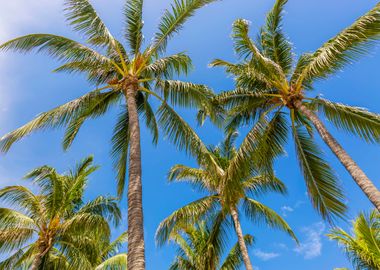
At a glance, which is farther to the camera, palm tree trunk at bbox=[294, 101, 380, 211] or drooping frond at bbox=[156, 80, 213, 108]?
drooping frond at bbox=[156, 80, 213, 108]

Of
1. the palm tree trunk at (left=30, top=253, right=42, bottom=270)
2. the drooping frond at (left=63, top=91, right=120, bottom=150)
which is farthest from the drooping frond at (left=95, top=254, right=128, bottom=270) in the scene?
the drooping frond at (left=63, top=91, right=120, bottom=150)

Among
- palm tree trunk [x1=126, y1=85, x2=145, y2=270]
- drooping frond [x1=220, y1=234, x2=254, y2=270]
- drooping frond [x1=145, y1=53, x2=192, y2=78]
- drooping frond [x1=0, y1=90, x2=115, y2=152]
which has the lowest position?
palm tree trunk [x1=126, y1=85, x2=145, y2=270]

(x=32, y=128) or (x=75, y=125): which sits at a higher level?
(x=75, y=125)

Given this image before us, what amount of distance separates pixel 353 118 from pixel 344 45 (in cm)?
219

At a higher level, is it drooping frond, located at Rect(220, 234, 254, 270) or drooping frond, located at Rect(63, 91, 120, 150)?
drooping frond, located at Rect(63, 91, 120, 150)

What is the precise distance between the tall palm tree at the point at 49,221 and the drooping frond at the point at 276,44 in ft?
28.0

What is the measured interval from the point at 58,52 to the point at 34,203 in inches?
257

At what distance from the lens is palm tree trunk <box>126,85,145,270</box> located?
6.42 meters

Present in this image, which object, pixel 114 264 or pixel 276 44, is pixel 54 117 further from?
pixel 276 44

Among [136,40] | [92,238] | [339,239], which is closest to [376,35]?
[136,40]

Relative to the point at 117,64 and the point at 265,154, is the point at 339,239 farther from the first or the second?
the point at 117,64

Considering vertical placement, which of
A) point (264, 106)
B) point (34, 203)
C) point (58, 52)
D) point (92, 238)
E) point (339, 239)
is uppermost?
point (58, 52)

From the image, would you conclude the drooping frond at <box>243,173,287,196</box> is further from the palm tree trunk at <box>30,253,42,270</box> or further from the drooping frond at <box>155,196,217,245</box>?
the palm tree trunk at <box>30,253,42,270</box>

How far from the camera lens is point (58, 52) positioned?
1052 centimetres
